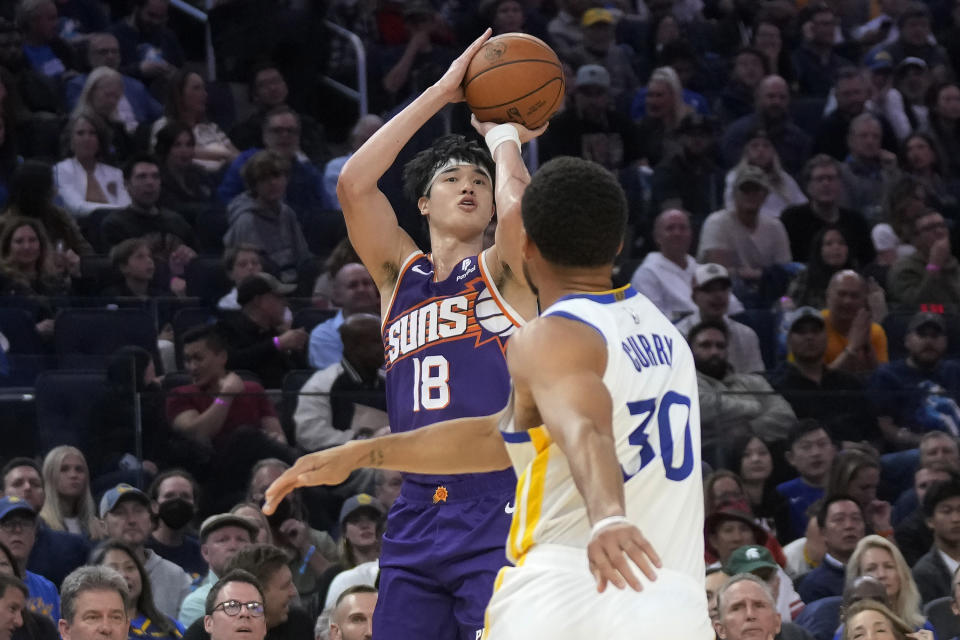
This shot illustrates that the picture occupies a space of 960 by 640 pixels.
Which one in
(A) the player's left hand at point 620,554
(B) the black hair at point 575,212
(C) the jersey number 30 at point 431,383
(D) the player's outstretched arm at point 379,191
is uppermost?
(B) the black hair at point 575,212

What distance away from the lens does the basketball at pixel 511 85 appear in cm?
559

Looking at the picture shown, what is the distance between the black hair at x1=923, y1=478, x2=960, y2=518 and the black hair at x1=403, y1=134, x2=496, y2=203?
404 cm

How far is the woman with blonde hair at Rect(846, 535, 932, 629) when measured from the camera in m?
8.04

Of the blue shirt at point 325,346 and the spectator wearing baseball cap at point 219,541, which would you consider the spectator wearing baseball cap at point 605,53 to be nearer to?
the blue shirt at point 325,346

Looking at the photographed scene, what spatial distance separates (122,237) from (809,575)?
5.20 metres

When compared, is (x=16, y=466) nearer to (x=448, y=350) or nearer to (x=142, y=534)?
(x=142, y=534)

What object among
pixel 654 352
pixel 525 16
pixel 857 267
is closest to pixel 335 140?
pixel 525 16

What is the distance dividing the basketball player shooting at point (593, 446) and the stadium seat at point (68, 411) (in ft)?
17.5

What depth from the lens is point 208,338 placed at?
9336 mm

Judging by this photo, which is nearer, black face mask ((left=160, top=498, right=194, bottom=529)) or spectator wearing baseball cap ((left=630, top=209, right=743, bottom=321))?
black face mask ((left=160, top=498, right=194, bottom=529))

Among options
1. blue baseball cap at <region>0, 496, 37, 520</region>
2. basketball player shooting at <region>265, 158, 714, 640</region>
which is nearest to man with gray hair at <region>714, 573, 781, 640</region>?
blue baseball cap at <region>0, 496, 37, 520</region>

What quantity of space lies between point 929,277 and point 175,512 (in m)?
5.98

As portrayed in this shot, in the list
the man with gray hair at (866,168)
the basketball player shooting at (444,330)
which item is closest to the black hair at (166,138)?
the man with gray hair at (866,168)

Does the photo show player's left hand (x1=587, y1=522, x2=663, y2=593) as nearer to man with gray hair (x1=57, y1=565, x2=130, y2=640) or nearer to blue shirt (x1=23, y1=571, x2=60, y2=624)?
man with gray hair (x1=57, y1=565, x2=130, y2=640)
